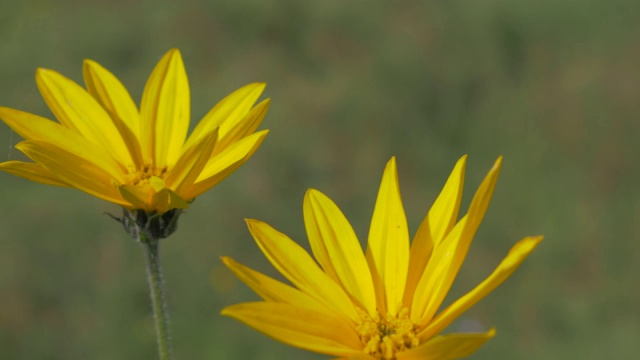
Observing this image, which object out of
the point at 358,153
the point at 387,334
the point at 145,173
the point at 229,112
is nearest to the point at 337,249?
the point at 387,334

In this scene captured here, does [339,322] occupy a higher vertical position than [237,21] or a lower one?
→ lower

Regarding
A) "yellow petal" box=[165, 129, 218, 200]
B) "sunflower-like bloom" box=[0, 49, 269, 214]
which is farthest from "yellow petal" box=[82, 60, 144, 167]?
"yellow petal" box=[165, 129, 218, 200]

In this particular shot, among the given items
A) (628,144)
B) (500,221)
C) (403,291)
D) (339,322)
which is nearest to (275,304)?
(339,322)

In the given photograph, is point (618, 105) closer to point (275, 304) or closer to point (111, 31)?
point (111, 31)

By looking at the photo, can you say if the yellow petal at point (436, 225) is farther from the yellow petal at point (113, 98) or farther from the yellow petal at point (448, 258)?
the yellow petal at point (113, 98)

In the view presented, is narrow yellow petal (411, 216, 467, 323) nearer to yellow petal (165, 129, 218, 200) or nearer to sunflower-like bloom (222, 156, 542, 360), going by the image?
sunflower-like bloom (222, 156, 542, 360)

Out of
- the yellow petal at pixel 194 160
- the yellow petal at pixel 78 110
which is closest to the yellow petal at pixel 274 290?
the yellow petal at pixel 194 160

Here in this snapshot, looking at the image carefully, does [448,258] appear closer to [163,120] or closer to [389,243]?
[389,243]

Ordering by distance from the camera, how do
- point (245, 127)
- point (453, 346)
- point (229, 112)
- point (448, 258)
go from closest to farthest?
1. point (453, 346)
2. point (448, 258)
3. point (245, 127)
4. point (229, 112)
